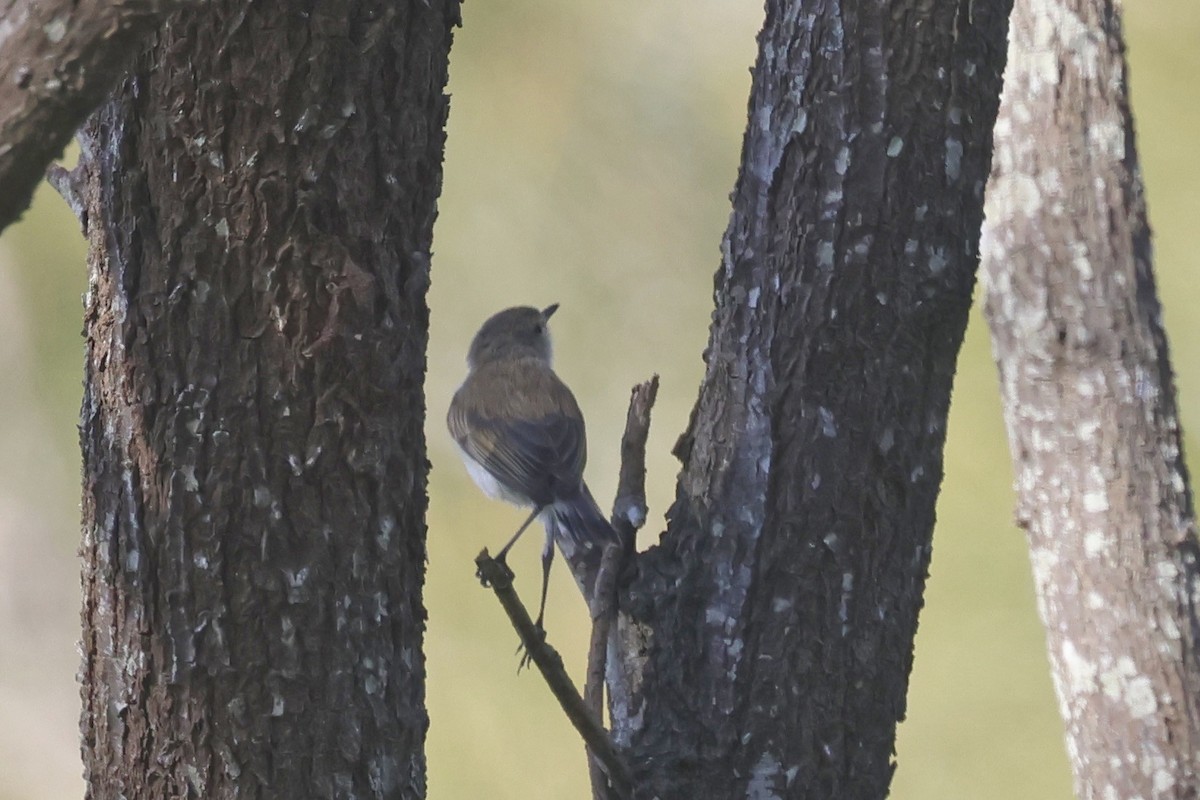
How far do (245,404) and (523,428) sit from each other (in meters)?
2.42

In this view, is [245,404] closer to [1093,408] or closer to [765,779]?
[765,779]

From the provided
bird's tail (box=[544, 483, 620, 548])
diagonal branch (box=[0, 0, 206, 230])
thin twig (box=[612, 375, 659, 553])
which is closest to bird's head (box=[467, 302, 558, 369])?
bird's tail (box=[544, 483, 620, 548])

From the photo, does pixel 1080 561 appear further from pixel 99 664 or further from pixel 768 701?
pixel 99 664

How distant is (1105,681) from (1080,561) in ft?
0.98

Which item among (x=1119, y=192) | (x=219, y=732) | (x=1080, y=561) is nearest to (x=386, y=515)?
(x=219, y=732)

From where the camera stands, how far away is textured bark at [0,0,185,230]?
1249mm

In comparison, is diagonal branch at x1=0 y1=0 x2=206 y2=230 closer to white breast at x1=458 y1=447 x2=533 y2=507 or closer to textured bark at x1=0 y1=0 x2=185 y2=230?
textured bark at x1=0 y1=0 x2=185 y2=230

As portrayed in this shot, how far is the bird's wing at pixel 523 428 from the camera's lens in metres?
4.00

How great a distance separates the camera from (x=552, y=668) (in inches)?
85.2

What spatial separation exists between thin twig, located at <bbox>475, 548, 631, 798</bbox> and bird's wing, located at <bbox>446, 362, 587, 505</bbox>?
4.93 ft

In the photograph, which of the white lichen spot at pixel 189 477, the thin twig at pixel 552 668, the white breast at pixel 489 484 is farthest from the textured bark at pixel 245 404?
the white breast at pixel 489 484

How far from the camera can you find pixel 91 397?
1.94 metres

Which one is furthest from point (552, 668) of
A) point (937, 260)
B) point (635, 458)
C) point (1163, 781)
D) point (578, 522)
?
point (1163, 781)

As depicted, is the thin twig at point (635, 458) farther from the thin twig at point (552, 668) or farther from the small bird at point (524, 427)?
the small bird at point (524, 427)
